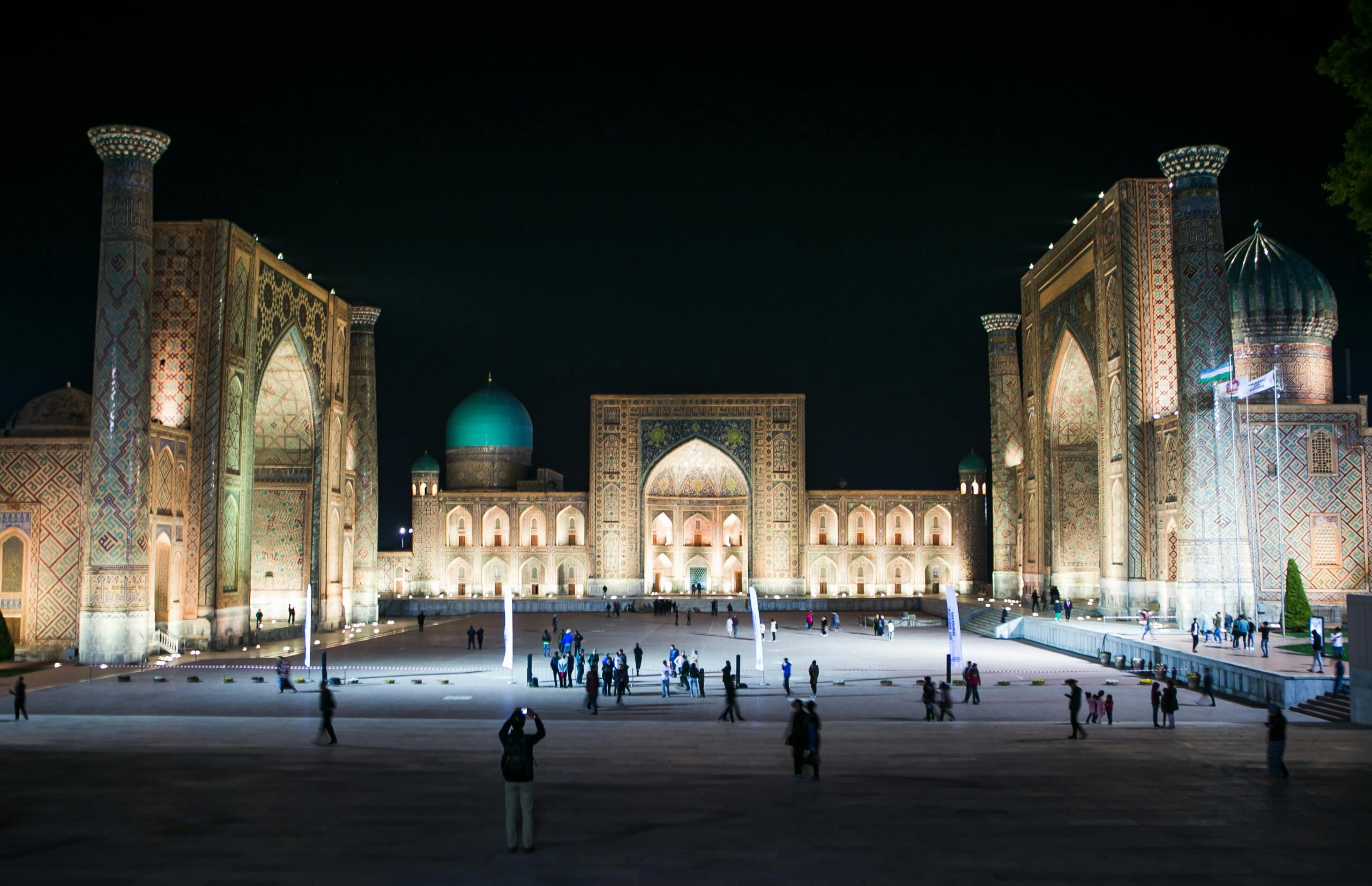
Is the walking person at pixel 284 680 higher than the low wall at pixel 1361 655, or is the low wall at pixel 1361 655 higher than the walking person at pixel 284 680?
the low wall at pixel 1361 655

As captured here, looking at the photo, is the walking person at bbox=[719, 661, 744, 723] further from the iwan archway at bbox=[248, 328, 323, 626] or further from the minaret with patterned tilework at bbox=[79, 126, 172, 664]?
the iwan archway at bbox=[248, 328, 323, 626]

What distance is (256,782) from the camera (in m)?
8.67

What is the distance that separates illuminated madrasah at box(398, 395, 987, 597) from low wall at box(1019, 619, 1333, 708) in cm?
1509

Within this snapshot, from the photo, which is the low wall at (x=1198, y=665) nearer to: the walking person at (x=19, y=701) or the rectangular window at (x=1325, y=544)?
the rectangular window at (x=1325, y=544)

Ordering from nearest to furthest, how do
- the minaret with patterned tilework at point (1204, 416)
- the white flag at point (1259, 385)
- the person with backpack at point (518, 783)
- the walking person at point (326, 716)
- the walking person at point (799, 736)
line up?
the person with backpack at point (518, 783)
the walking person at point (799, 736)
the walking person at point (326, 716)
the white flag at point (1259, 385)
the minaret with patterned tilework at point (1204, 416)

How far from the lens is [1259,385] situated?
2006 centimetres

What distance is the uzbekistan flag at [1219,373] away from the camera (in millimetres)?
20062

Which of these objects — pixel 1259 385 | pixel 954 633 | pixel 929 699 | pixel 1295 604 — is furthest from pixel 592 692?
pixel 1259 385

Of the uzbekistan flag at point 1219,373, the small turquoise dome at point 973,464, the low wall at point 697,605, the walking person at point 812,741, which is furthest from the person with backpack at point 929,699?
the small turquoise dome at point 973,464

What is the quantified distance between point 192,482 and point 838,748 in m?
15.4

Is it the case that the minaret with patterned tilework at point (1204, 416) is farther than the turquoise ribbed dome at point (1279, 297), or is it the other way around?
the turquoise ribbed dome at point (1279, 297)

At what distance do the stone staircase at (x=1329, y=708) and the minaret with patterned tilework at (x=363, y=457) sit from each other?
73.7ft

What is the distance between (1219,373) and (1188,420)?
1.19m

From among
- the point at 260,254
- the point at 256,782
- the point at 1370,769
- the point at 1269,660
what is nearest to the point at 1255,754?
the point at 1370,769
